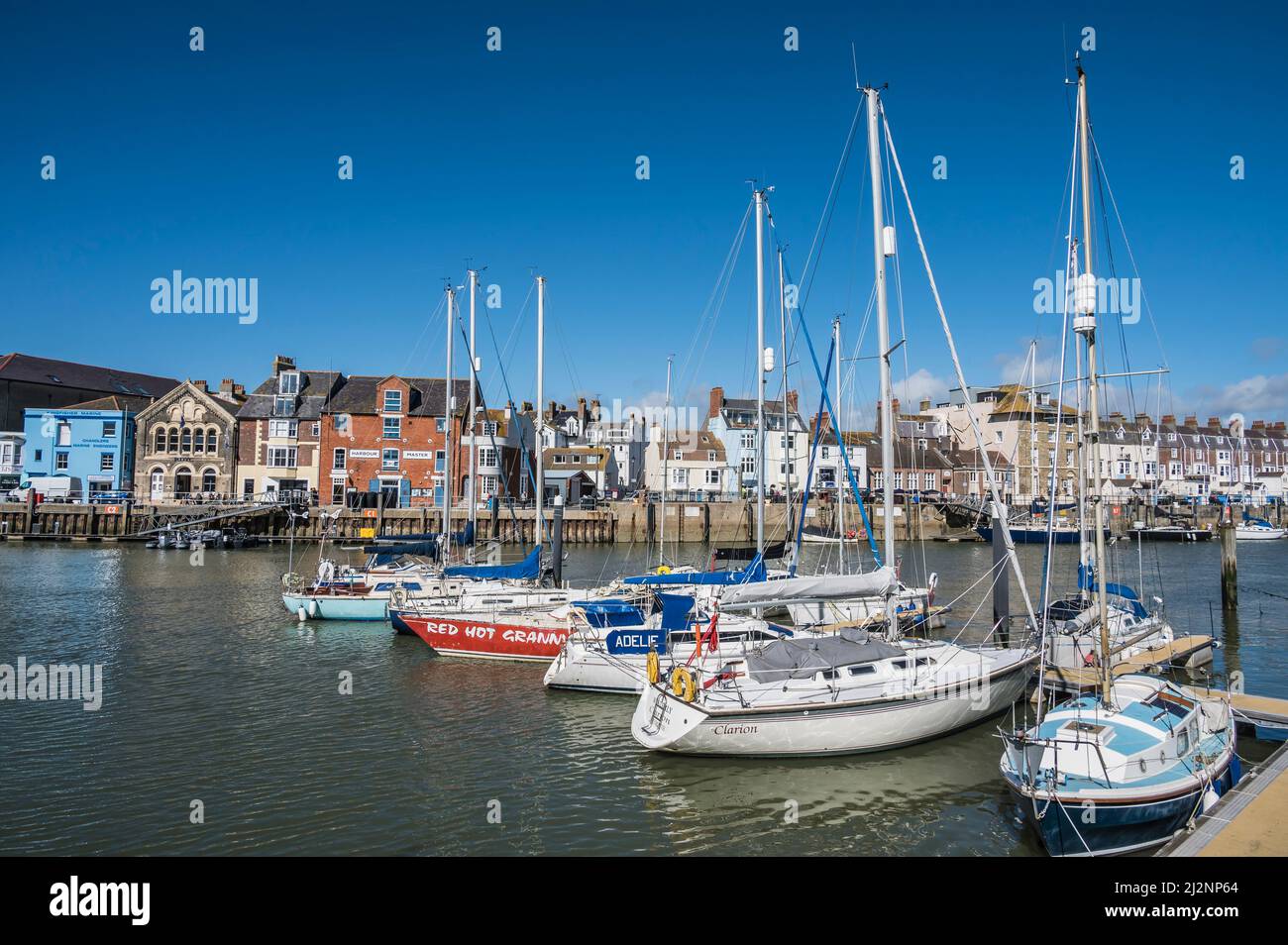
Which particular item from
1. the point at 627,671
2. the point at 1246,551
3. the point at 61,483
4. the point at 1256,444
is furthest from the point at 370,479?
the point at 1256,444

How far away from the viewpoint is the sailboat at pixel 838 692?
15938 mm

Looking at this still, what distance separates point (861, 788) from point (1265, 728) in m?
9.01

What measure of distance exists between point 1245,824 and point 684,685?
9038mm

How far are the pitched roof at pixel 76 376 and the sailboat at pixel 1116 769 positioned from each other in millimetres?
98732

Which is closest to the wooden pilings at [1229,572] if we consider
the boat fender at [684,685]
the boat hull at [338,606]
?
the boat fender at [684,685]

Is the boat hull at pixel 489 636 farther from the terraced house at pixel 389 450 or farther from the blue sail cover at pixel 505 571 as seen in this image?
the terraced house at pixel 389 450

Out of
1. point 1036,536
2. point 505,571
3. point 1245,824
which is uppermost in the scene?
point 505,571

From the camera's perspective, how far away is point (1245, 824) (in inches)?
415

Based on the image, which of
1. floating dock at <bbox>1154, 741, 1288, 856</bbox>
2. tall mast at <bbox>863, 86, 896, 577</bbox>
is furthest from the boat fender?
floating dock at <bbox>1154, 741, 1288, 856</bbox>

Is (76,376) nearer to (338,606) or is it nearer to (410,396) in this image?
(410,396)

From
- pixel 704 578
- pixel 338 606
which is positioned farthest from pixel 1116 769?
pixel 338 606

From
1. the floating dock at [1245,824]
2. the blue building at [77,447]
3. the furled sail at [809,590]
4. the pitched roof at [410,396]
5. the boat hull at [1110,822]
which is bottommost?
the boat hull at [1110,822]
